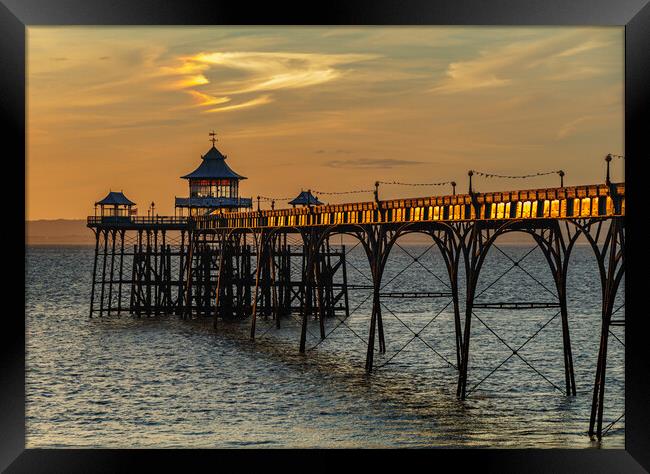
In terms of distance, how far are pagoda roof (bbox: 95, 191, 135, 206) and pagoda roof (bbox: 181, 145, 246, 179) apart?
663 cm

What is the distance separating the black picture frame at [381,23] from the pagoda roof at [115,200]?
52.0 meters

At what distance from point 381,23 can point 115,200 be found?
179 ft

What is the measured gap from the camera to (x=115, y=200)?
72.0 metres

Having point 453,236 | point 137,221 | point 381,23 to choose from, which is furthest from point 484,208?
point 137,221

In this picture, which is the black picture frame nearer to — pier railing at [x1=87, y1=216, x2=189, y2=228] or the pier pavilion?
pier railing at [x1=87, y1=216, x2=189, y2=228]

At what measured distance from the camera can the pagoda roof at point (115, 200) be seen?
71.6 meters

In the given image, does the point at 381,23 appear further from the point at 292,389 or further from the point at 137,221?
the point at 137,221

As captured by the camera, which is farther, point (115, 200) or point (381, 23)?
point (115, 200)

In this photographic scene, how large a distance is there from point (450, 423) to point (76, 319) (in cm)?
4463

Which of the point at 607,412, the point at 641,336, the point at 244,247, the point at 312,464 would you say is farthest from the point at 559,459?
the point at 244,247

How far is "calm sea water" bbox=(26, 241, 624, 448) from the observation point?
2895 cm

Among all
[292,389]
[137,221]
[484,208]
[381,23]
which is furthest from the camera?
[137,221]

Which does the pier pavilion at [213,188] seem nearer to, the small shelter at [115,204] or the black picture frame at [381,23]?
the small shelter at [115,204]

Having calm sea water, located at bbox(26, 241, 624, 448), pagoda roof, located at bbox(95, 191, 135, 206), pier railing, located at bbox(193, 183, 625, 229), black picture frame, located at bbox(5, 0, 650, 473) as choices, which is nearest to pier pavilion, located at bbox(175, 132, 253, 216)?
pagoda roof, located at bbox(95, 191, 135, 206)
